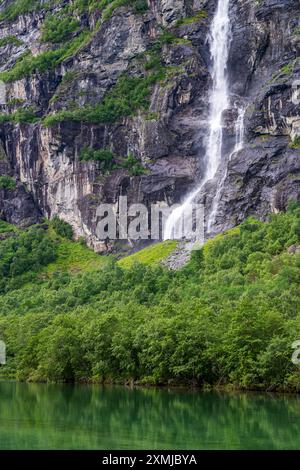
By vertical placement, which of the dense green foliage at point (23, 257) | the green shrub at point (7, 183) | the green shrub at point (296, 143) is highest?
the green shrub at point (296, 143)

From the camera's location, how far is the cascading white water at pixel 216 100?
162 metres

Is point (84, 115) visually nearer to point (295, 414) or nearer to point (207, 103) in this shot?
point (207, 103)

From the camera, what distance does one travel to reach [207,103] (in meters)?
176

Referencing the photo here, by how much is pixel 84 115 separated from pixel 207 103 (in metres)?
28.2

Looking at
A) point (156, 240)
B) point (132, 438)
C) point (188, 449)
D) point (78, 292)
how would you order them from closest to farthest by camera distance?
point (188, 449) → point (132, 438) → point (78, 292) → point (156, 240)

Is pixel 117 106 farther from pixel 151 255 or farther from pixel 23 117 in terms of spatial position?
pixel 151 255

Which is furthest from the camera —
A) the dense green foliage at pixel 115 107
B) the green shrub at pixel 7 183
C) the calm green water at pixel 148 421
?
the green shrub at pixel 7 183

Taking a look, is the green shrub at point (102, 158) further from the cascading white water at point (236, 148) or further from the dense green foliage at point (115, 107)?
the cascading white water at point (236, 148)

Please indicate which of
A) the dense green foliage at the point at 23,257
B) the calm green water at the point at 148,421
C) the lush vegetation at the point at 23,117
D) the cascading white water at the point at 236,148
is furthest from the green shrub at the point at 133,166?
the calm green water at the point at 148,421

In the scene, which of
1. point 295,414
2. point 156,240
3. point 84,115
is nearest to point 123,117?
point 84,115

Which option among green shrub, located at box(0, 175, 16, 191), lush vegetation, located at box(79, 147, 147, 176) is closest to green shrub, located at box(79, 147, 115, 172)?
lush vegetation, located at box(79, 147, 147, 176)

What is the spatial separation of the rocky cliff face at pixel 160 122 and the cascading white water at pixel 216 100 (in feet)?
5.78

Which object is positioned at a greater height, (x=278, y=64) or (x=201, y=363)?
(x=278, y=64)

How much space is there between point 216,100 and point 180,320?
109 m
